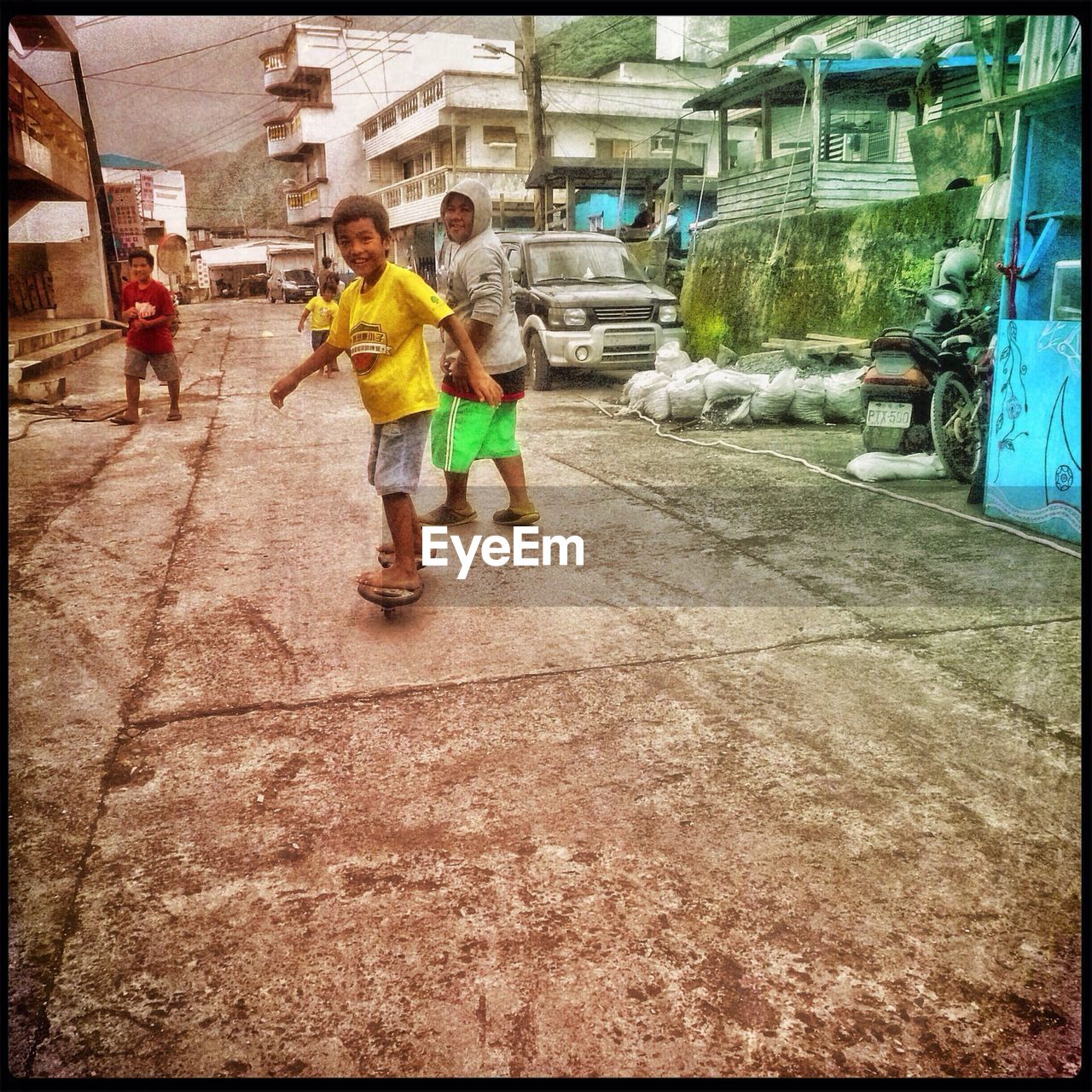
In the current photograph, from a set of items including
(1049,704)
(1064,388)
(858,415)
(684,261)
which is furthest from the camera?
(684,261)

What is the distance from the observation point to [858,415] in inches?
322

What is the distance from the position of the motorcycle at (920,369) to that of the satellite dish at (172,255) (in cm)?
3986

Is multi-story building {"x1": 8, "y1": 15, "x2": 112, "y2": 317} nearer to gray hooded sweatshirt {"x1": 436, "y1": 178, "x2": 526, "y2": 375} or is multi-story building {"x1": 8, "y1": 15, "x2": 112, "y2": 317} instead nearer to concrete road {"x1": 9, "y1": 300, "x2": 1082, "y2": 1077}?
gray hooded sweatshirt {"x1": 436, "y1": 178, "x2": 526, "y2": 375}

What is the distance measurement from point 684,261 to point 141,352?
1041 centimetres

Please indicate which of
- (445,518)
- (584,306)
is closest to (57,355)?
(584,306)

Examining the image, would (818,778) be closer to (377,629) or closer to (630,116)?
(377,629)

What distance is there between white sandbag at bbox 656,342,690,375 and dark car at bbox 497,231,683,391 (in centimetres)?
53

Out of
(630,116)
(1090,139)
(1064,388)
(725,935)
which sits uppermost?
(630,116)

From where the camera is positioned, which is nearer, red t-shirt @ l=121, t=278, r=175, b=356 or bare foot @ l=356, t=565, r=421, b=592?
bare foot @ l=356, t=565, r=421, b=592

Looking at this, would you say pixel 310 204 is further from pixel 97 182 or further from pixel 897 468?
pixel 897 468

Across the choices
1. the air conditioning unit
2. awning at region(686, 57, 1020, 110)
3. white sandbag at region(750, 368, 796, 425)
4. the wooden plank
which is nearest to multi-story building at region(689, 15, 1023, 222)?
awning at region(686, 57, 1020, 110)

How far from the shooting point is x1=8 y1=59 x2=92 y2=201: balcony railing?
13.6 meters

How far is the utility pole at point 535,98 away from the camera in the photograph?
17469 millimetres

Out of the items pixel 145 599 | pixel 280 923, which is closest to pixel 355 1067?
pixel 280 923
